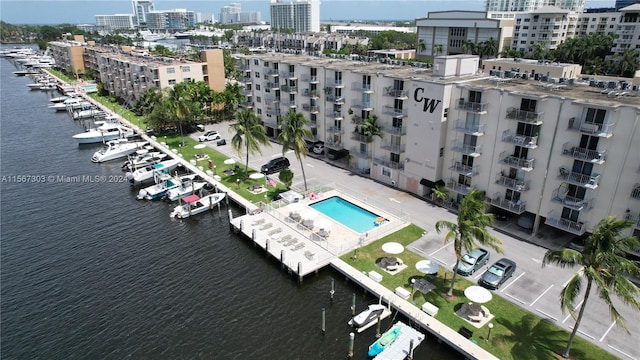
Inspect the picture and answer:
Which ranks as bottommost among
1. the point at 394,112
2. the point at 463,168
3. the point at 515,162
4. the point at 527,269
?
the point at 527,269

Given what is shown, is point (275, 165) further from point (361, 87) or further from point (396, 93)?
point (396, 93)

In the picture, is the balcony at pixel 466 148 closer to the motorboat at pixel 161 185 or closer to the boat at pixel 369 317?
the boat at pixel 369 317

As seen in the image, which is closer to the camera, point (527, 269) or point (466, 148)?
point (527, 269)

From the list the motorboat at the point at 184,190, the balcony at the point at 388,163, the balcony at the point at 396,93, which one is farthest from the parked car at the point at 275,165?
the balcony at the point at 396,93

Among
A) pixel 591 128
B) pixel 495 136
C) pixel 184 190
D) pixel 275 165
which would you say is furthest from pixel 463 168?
pixel 184 190

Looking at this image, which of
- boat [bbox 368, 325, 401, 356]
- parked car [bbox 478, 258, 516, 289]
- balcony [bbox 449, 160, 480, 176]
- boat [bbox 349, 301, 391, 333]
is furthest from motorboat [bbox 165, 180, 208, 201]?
parked car [bbox 478, 258, 516, 289]
